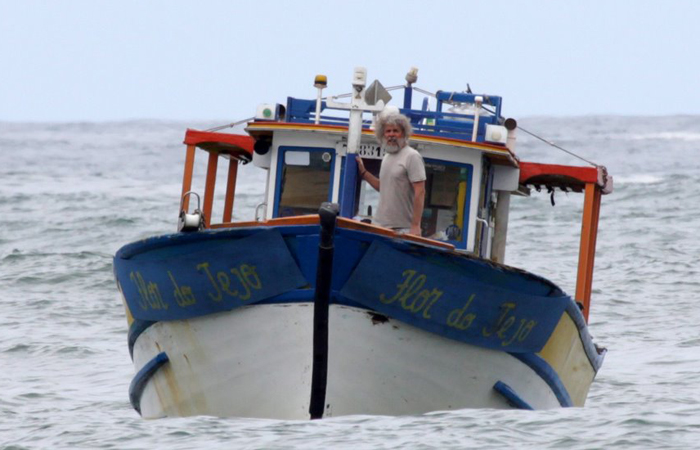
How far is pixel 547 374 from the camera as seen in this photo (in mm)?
10977

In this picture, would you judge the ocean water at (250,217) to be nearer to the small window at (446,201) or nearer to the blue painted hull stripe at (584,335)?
the blue painted hull stripe at (584,335)

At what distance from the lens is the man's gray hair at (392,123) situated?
10594 mm

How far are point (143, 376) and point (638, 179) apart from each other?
1269 inches

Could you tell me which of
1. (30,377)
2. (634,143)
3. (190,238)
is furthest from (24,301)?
(634,143)

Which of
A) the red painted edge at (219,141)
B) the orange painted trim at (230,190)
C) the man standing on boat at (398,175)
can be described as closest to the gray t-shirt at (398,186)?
the man standing on boat at (398,175)

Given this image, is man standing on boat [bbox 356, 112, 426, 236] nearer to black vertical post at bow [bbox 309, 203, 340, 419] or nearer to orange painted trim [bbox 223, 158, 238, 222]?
black vertical post at bow [bbox 309, 203, 340, 419]

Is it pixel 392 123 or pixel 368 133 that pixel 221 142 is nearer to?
pixel 368 133

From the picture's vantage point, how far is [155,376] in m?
11.0

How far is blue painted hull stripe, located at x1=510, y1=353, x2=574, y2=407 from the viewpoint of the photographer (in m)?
10.6

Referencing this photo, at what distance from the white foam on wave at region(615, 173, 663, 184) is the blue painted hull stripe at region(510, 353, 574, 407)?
2975 cm

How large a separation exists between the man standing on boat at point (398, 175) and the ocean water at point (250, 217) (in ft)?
5.09

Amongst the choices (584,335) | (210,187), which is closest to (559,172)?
(584,335)

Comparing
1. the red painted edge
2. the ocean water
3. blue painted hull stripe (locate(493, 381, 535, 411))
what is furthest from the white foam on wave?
blue painted hull stripe (locate(493, 381, 535, 411))

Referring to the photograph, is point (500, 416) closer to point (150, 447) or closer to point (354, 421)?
point (354, 421)
